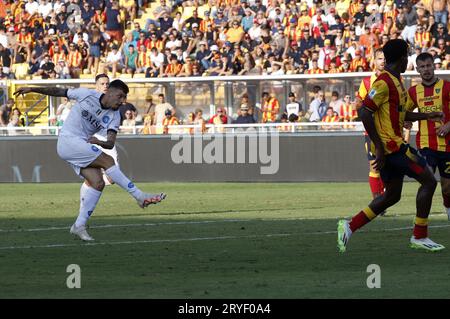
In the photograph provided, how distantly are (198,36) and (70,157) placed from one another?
19.9 meters

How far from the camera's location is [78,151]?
13977mm

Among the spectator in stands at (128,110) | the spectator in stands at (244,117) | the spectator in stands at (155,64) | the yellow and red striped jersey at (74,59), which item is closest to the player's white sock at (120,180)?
the spectator in stands at (244,117)

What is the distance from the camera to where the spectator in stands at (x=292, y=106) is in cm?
2927

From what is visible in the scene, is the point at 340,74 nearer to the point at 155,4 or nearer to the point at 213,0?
the point at 213,0

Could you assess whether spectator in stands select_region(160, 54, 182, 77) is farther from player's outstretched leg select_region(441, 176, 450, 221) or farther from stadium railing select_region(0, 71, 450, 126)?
player's outstretched leg select_region(441, 176, 450, 221)

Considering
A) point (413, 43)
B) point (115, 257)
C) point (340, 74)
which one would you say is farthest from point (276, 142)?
point (115, 257)

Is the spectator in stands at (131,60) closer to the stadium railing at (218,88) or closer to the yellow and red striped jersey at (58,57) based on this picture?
the stadium railing at (218,88)

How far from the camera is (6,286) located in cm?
944

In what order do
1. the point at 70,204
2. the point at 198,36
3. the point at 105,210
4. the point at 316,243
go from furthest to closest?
the point at 198,36 → the point at 70,204 → the point at 105,210 → the point at 316,243

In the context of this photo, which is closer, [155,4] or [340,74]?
[340,74]

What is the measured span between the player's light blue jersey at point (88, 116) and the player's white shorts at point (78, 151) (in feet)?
0.46

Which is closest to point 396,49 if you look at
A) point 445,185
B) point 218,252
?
point 218,252

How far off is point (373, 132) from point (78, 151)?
160 inches

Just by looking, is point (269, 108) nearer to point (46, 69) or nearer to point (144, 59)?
point (144, 59)
